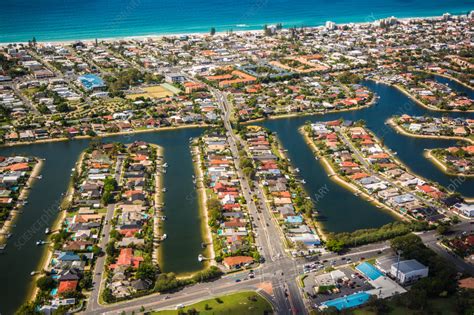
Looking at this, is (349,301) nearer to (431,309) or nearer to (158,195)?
(431,309)

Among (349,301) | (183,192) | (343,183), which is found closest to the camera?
(349,301)

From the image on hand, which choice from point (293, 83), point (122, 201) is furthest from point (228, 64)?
point (122, 201)

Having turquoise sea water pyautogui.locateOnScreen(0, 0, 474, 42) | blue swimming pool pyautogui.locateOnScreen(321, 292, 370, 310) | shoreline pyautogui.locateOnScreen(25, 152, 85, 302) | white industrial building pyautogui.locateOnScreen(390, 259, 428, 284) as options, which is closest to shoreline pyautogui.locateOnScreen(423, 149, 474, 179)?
white industrial building pyautogui.locateOnScreen(390, 259, 428, 284)

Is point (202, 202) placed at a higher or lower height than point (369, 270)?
higher

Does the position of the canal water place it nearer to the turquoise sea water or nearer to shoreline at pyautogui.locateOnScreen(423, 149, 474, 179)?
shoreline at pyautogui.locateOnScreen(423, 149, 474, 179)

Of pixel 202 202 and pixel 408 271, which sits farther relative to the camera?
pixel 202 202

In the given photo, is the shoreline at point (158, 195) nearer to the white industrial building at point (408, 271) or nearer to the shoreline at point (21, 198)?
the shoreline at point (21, 198)

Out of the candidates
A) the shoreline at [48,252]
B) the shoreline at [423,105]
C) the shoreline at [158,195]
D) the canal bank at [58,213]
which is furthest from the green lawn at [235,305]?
the shoreline at [423,105]

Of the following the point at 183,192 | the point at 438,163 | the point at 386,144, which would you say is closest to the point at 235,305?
the point at 183,192
